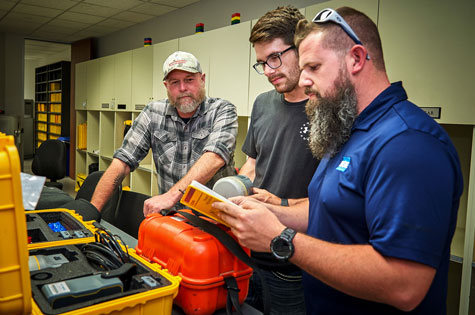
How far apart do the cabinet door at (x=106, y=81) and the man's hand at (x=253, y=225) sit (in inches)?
175

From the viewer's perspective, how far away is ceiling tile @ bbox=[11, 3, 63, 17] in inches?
192

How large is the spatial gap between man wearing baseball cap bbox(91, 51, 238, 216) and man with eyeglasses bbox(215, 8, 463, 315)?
2.58 feet

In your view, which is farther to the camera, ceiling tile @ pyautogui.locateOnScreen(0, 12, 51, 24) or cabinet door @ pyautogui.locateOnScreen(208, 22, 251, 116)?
ceiling tile @ pyautogui.locateOnScreen(0, 12, 51, 24)

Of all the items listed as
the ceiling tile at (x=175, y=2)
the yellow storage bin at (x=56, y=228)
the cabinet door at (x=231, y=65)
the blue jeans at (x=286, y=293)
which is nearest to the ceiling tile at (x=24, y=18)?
the ceiling tile at (x=175, y=2)

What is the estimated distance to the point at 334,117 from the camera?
994 mm

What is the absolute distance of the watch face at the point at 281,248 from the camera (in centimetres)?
85

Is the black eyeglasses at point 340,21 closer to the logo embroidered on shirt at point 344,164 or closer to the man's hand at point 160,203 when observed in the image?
the logo embroidered on shirt at point 344,164

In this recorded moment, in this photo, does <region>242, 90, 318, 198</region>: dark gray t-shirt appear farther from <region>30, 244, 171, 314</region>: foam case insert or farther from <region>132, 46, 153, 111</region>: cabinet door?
<region>132, 46, 153, 111</region>: cabinet door

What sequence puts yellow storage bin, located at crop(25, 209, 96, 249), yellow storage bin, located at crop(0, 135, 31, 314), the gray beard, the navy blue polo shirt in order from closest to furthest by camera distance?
yellow storage bin, located at crop(0, 135, 31, 314), the navy blue polo shirt, yellow storage bin, located at crop(25, 209, 96, 249), the gray beard

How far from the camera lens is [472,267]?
71.7 inches

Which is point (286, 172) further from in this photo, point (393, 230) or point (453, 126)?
point (453, 126)

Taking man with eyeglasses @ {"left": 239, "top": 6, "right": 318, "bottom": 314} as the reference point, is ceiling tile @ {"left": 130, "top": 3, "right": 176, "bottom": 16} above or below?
above

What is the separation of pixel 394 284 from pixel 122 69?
4555mm

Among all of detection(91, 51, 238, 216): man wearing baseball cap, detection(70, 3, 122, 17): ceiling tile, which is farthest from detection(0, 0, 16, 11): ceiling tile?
detection(91, 51, 238, 216): man wearing baseball cap
